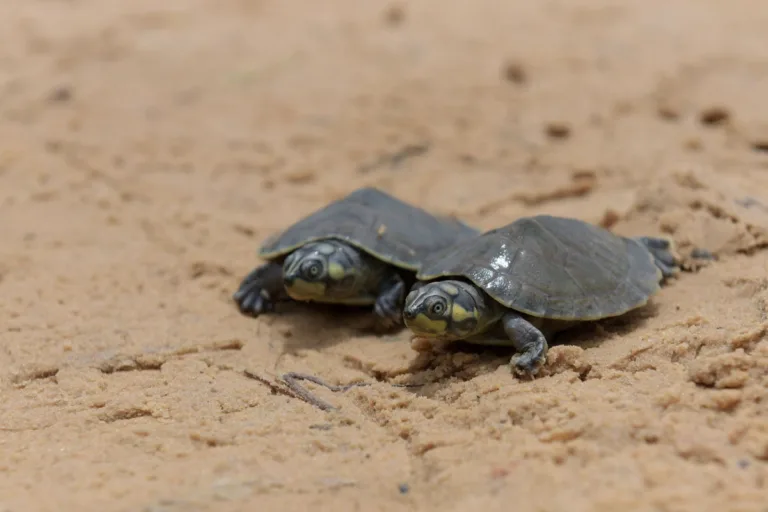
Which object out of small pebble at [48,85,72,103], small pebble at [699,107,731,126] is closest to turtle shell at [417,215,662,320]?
small pebble at [699,107,731,126]

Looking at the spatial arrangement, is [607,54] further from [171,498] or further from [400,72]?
[171,498]

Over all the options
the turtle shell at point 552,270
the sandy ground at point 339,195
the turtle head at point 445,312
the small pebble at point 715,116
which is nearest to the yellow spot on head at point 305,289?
the sandy ground at point 339,195

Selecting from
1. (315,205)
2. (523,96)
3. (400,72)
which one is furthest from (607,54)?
(315,205)

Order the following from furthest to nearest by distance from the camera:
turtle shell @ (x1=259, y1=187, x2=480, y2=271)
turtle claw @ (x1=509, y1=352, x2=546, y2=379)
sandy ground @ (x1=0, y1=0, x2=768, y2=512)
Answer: turtle shell @ (x1=259, y1=187, x2=480, y2=271)
turtle claw @ (x1=509, y1=352, x2=546, y2=379)
sandy ground @ (x1=0, y1=0, x2=768, y2=512)

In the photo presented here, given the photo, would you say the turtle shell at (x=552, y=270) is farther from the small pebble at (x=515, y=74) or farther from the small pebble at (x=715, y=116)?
the small pebble at (x=515, y=74)

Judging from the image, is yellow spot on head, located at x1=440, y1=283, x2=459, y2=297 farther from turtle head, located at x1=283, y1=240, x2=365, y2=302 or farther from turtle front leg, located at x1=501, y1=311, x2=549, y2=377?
turtle head, located at x1=283, y1=240, x2=365, y2=302
